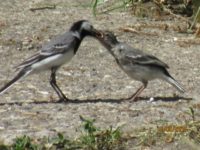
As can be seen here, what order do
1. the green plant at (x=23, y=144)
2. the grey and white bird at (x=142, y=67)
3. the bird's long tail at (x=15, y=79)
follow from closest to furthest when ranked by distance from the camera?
the green plant at (x=23, y=144)
the bird's long tail at (x=15, y=79)
the grey and white bird at (x=142, y=67)

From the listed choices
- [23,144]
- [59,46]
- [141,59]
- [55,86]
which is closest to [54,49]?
[59,46]

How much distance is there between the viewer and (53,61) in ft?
28.1

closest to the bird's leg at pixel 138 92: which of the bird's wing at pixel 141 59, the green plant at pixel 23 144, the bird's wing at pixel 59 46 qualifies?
the bird's wing at pixel 141 59

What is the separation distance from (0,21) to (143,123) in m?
4.60

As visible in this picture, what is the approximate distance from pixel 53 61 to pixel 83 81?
0.86 metres

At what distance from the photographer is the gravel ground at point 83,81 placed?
7.78m

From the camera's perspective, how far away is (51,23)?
11797 millimetres

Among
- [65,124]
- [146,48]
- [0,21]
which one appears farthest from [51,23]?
[65,124]

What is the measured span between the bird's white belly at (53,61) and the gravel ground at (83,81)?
1.05ft

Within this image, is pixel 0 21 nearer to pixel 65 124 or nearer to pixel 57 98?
pixel 57 98
